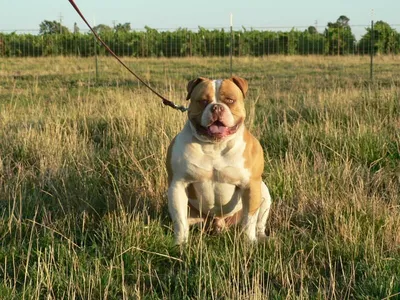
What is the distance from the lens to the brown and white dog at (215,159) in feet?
10.9

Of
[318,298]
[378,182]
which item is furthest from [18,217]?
[378,182]

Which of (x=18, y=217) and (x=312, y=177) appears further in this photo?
(x=312, y=177)

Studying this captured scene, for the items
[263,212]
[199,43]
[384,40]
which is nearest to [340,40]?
[384,40]

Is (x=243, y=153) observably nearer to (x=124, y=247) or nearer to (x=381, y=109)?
(x=124, y=247)

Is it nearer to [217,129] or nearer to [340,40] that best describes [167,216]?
[217,129]

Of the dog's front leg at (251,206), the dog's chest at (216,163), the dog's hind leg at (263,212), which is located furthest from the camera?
the dog's hind leg at (263,212)

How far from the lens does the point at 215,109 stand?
10.6 ft

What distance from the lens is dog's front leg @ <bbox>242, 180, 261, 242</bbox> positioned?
11.5 feet

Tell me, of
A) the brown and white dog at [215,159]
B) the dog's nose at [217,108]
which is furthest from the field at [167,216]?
the dog's nose at [217,108]

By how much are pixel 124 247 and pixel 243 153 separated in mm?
898

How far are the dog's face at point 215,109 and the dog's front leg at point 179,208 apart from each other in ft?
1.15

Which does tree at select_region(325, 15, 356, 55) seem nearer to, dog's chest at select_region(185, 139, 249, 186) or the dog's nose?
dog's chest at select_region(185, 139, 249, 186)

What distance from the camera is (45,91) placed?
11.7 m

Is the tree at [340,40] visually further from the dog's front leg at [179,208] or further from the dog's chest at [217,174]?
the dog's front leg at [179,208]
